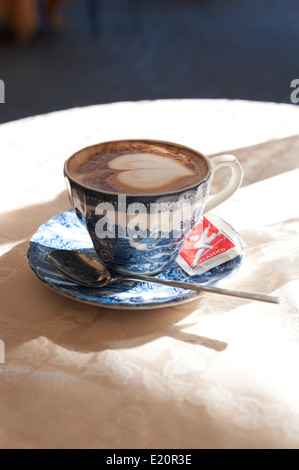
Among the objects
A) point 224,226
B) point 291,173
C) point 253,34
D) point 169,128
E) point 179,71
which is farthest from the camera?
point 253,34

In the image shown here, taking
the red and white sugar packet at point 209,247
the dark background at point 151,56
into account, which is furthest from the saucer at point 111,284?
A: the dark background at point 151,56

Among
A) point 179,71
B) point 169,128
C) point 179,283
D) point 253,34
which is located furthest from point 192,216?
point 253,34

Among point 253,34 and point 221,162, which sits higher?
point 221,162

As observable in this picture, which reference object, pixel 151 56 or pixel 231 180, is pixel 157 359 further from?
pixel 151 56

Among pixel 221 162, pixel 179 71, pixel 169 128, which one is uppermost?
pixel 221 162

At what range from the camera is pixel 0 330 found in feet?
1.63

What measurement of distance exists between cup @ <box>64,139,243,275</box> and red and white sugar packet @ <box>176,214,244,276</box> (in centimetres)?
2

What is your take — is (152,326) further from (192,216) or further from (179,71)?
(179,71)

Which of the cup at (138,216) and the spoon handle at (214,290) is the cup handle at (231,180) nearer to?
the cup at (138,216)

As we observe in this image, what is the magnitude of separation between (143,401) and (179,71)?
3117mm

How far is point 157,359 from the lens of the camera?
465 millimetres

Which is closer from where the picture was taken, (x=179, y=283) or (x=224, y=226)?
(x=179, y=283)

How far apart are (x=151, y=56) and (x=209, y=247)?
3.24m

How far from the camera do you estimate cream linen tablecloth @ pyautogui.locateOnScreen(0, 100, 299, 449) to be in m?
0.40
